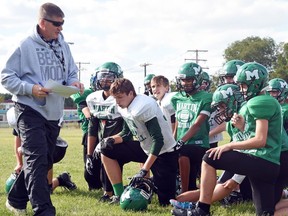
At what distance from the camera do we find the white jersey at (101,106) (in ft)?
23.6

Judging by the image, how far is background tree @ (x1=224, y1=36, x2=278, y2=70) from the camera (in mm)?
76438

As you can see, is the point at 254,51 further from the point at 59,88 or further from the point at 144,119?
the point at 59,88

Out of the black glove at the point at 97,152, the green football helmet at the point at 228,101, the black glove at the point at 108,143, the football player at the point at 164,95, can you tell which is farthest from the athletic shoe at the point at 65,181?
the green football helmet at the point at 228,101

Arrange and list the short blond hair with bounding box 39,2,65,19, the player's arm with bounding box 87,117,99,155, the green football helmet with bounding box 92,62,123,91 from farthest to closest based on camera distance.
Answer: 1. the player's arm with bounding box 87,117,99,155
2. the green football helmet with bounding box 92,62,123,91
3. the short blond hair with bounding box 39,2,65,19

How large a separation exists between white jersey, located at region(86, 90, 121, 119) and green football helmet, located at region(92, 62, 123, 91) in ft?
0.36

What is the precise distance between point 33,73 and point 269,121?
7.97ft

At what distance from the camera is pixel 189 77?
285 inches

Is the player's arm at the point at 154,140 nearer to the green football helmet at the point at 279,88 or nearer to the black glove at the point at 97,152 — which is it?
the black glove at the point at 97,152

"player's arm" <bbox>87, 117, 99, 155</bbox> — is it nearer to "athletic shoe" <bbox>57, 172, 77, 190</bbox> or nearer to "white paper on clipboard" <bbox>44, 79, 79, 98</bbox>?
"athletic shoe" <bbox>57, 172, 77, 190</bbox>

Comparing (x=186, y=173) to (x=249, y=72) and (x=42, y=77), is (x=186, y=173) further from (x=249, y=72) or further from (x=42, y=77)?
(x=42, y=77)

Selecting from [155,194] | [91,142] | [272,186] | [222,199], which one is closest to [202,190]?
[272,186]

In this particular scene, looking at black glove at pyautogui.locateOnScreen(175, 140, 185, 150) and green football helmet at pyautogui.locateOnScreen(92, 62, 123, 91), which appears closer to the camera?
black glove at pyautogui.locateOnScreen(175, 140, 185, 150)

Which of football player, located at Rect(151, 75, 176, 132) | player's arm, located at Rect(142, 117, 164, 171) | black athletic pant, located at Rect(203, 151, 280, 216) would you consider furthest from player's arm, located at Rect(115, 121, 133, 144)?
black athletic pant, located at Rect(203, 151, 280, 216)

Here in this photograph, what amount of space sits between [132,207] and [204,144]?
1449 millimetres
